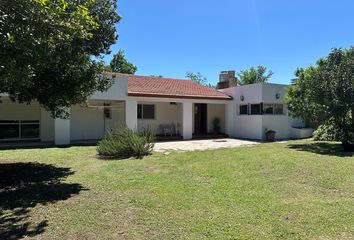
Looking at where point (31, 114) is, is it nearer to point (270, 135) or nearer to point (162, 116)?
point (162, 116)

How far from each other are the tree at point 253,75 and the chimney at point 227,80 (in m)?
27.3

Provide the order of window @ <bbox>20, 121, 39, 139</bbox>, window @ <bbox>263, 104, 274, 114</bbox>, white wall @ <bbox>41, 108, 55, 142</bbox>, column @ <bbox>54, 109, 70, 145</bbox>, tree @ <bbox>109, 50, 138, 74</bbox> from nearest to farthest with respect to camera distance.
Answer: column @ <bbox>54, 109, 70, 145</bbox> → window @ <bbox>20, 121, 39, 139</bbox> → white wall @ <bbox>41, 108, 55, 142</bbox> → window @ <bbox>263, 104, 274, 114</bbox> → tree @ <bbox>109, 50, 138, 74</bbox>

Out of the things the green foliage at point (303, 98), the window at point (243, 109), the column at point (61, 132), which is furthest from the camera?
the window at point (243, 109)

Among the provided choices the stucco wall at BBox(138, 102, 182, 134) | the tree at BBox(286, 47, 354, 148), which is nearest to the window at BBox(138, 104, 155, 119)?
the stucco wall at BBox(138, 102, 182, 134)

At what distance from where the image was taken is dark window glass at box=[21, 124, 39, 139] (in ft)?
65.1

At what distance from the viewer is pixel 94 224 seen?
534 cm

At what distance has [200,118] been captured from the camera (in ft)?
83.4

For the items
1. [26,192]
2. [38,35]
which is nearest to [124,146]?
[26,192]

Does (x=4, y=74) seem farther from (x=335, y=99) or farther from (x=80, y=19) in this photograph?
(x=335, y=99)

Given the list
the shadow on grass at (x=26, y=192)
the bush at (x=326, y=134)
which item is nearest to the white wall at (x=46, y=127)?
the shadow on grass at (x=26, y=192)

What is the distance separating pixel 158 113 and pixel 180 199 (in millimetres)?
16743

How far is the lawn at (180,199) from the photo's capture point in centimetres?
505

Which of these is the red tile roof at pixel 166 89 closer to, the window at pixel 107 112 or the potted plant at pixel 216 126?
the window at pixel 107 112

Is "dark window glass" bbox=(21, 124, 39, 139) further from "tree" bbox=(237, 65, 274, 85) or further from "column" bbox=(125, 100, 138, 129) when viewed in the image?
"tree" bbox=(237, 65, 274, 85)
